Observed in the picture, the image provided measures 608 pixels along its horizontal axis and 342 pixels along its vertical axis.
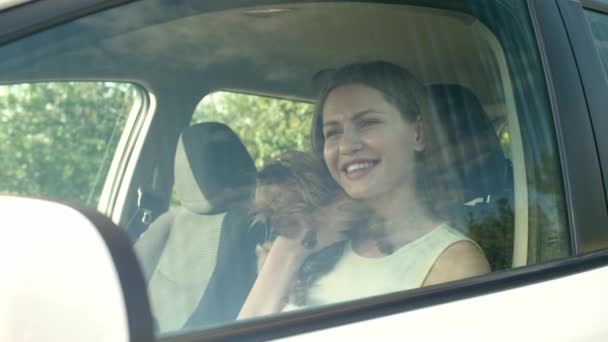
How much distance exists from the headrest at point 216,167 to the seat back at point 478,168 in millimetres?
508

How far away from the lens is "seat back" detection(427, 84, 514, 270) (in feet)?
6.84

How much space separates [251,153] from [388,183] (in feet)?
1.11

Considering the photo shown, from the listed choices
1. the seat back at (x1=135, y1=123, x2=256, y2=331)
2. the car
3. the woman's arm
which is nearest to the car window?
the car

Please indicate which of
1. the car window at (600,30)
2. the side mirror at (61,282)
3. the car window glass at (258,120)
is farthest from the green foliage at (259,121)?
the car window at (600,30)

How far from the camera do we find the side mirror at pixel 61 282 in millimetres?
1156

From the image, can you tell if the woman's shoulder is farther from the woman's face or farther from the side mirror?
the side mirror

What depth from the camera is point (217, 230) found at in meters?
1.80


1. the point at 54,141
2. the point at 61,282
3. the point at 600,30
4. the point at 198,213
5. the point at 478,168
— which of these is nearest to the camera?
the point at 61,282

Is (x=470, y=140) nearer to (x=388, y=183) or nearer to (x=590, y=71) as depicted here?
(x=388, y=183)

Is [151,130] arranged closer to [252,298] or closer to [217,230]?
[217,230]

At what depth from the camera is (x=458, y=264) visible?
198 centimetres

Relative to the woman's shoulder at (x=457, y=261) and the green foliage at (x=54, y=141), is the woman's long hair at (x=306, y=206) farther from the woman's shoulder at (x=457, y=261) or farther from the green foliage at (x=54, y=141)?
the green foliage at (x=54, y=141)

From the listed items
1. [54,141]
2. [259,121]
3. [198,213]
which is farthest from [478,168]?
[54,141]

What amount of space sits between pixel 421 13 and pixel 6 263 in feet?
4.25
